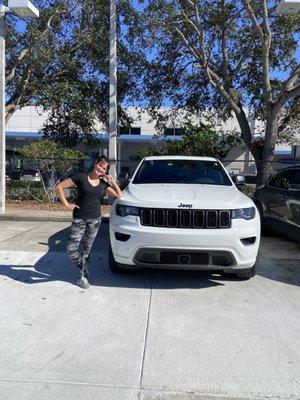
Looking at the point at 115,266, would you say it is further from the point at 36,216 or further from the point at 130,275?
the point at 36,216

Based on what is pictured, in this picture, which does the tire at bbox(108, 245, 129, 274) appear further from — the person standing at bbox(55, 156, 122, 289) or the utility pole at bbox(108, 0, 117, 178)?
the utility pole at bbox(108, 0, 117, 178)

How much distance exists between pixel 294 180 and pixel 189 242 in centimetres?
392

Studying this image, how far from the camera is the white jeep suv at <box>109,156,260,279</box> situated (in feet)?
18.6

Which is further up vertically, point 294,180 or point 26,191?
point 294,180

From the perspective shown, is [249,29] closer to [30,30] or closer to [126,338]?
[30,30]

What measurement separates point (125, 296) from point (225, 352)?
1.77 meters

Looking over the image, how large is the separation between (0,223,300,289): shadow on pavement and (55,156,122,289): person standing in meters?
0.50

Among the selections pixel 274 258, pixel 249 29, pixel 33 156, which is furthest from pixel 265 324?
pixel 249 29

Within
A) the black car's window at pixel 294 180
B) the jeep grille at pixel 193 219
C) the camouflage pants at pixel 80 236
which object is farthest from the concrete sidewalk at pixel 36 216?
the jeep grille at pixel 193 219

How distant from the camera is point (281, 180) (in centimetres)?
923

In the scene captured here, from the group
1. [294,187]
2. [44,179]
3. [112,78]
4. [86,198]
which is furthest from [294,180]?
[44,179]

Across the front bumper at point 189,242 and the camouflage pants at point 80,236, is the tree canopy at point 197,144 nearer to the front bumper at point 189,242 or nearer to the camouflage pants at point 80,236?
the front bumper at point 189,242

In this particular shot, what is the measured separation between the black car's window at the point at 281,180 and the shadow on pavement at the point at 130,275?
6.04 feet

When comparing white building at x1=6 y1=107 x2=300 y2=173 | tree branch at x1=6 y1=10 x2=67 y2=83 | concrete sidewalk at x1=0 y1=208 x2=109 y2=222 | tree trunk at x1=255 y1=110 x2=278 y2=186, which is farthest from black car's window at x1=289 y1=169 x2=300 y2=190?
white building at x1=6 y1=107 x2=300 y2=173
